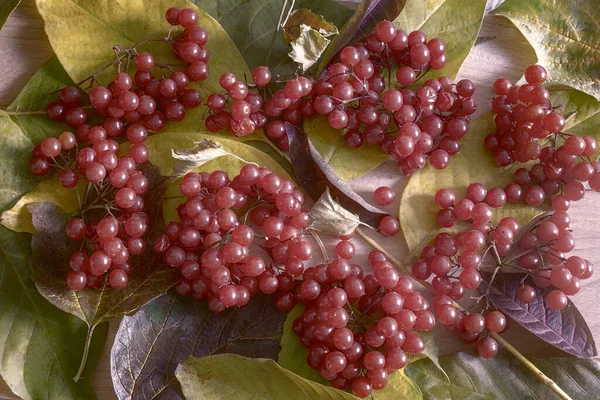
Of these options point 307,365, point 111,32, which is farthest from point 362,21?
point 307,365

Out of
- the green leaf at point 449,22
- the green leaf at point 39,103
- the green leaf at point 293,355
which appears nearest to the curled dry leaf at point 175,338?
the green leaf at point 293,355

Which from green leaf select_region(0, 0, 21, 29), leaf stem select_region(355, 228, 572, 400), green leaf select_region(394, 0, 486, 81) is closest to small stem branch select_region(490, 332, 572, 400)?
leaf stem select_region(355, 228, 572, 400)

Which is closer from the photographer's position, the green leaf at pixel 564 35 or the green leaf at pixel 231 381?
the green leaf at pixel 231 381

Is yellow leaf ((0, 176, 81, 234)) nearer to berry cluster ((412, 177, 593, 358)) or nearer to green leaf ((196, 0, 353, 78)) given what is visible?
green leaf ((196, 0, 353, 78))

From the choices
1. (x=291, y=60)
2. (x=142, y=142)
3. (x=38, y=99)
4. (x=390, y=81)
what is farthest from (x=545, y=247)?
(x=38, y=99)

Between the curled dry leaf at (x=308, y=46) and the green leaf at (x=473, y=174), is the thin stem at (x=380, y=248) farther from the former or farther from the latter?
the curled dry leaf at (x=308, y=46)

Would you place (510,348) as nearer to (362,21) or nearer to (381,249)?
(381,249)
